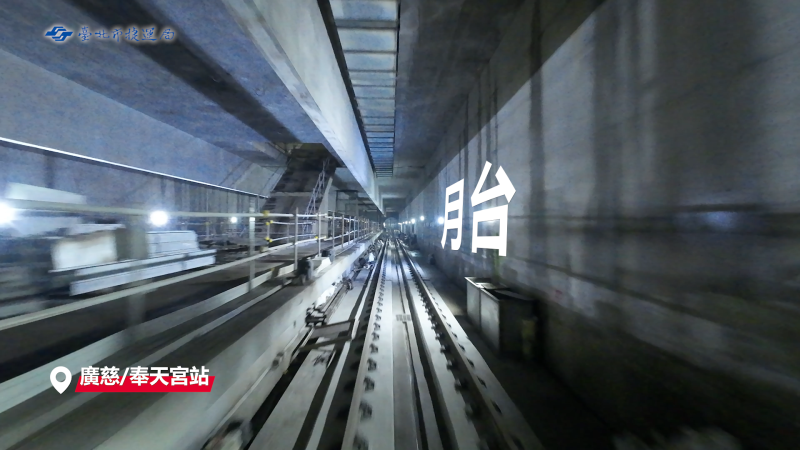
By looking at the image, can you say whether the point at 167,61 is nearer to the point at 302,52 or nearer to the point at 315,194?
the point at 302,52

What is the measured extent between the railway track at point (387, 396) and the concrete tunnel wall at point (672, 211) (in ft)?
3.53

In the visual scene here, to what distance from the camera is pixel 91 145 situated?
5.32 meters

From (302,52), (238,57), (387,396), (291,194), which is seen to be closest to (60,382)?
(387,396)

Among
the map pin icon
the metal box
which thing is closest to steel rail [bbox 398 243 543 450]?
the metal box

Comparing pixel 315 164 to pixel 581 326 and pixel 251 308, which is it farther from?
pixel 581 326

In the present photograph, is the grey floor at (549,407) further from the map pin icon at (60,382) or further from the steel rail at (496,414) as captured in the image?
the map pin icon at (60,382)

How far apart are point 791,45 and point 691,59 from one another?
41 cm

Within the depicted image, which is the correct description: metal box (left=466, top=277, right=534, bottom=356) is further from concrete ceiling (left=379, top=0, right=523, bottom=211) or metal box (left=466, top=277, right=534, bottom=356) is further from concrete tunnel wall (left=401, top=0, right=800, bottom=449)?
concrete ceiling (left=379, top=0, right=523, bottom=211)

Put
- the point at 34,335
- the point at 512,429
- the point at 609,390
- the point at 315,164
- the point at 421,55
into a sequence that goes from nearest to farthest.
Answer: the point at 34,335, the point at 512,429, the point at 609,390, the point at 421,55, the point at 315,164

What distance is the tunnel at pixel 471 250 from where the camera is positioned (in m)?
1.37

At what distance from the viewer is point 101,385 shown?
134cm

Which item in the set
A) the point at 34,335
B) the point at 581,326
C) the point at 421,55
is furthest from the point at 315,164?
the point at 581,326

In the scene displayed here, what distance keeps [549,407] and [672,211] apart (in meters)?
2.10

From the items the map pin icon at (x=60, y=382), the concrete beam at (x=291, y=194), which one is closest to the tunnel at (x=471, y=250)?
the map pin icon at (x=60, y=382)
